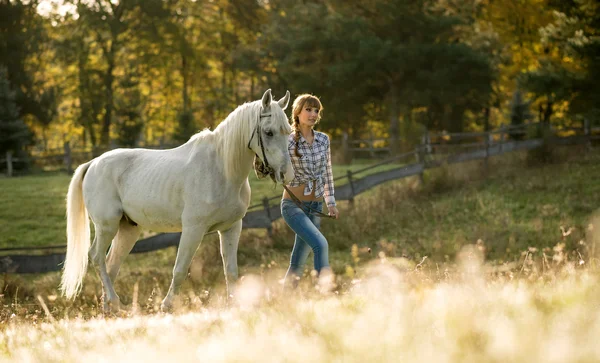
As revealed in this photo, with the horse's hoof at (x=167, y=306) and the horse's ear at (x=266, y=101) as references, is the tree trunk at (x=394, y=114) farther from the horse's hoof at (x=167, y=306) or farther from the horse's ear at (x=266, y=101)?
the horse's ear at (x=266, y=101)

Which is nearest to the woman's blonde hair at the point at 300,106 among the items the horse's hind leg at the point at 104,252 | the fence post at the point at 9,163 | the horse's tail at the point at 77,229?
the horse's hind leg at the point at 104,252

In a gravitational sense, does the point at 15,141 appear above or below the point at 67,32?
below

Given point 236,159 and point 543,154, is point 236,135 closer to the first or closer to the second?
point 236,159

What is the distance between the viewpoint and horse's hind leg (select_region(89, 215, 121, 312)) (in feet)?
23.6

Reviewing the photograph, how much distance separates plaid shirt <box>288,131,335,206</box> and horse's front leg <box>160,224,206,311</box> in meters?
0.96

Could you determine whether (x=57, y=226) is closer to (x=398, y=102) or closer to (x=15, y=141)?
(x=15, y=141)

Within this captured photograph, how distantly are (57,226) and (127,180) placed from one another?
1127cm

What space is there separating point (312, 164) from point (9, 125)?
2559 centimetres

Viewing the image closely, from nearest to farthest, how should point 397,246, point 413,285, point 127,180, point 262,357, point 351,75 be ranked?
point 262,357, point 413,285, point 127,180, point 397,246, point 351,75

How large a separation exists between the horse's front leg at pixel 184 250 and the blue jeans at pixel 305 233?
2.77ft

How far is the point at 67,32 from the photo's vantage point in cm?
3716

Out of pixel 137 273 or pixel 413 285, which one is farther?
pixel 137 273

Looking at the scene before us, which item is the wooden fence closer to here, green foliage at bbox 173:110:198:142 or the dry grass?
the dry grass

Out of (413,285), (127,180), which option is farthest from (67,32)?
(413,285)
